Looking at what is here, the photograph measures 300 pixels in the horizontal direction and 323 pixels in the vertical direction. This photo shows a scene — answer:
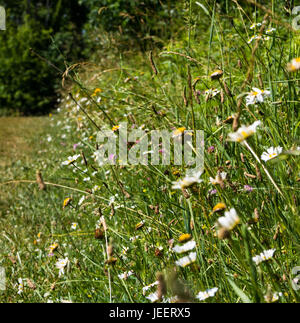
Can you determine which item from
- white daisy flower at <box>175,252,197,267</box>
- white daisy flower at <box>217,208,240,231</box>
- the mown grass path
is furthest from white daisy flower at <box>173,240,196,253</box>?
the mown grass path

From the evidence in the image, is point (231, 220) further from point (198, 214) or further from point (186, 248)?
point (198, 214)

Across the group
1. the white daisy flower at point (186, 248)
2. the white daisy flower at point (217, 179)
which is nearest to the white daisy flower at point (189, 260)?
the white daisy flower at point (186, 248)

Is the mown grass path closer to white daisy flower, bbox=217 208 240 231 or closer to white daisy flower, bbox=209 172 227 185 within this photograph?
white daisy flower, bbox=209 172 227 185

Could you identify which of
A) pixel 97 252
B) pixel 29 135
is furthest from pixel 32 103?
pixel 97 252

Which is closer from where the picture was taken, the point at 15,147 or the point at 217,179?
the point at 217,179

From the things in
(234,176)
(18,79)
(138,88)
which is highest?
(18,79)

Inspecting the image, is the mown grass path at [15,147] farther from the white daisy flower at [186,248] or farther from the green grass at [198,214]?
the white daisy flower at [186,248]

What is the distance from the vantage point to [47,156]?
156 inches

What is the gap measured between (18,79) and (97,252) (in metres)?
9.03

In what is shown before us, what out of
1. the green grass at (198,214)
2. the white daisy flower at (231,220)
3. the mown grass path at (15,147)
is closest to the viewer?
the white daisy flower at (231,220)

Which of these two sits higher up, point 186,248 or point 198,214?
point 198,214

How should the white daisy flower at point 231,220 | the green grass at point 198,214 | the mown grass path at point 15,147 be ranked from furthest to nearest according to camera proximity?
the mown grass path at point 15,147, the green grass at point 198,214, the white daisy flower at point 231,220

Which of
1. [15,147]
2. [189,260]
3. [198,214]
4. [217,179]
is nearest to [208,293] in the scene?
[189,260]
